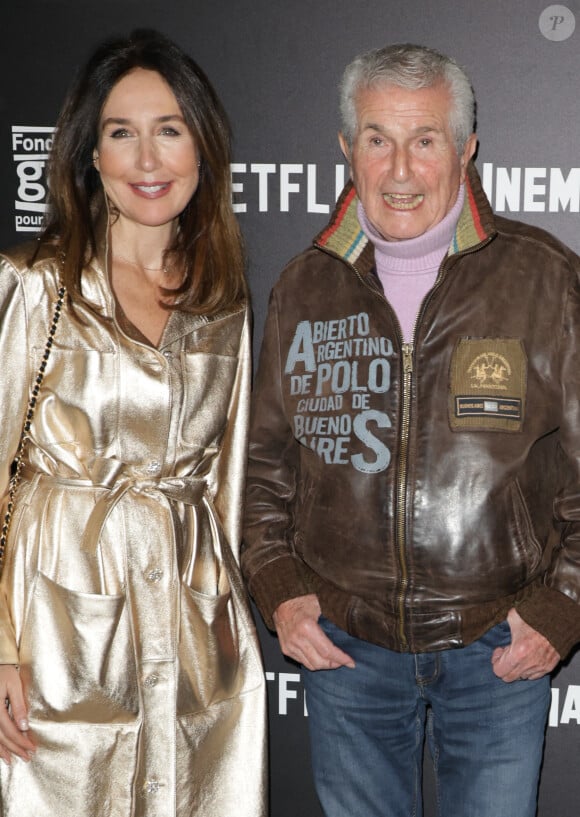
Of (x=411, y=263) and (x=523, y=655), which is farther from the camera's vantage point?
(x=411, y=263)

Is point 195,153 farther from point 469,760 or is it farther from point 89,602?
point 469,760

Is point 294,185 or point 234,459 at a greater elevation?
point 294,185

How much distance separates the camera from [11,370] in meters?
1.95

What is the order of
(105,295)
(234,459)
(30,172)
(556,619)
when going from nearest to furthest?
(556,619) → (105,295) → (234,459) → (30,172)

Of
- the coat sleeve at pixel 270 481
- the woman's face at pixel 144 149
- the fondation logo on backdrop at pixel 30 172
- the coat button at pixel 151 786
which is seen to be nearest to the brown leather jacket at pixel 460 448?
the coat sleeve at pixel 270 481

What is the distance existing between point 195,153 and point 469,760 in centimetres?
133

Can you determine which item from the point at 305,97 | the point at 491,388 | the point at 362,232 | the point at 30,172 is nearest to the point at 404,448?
the point at 491,388

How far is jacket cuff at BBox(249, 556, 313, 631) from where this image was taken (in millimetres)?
2123

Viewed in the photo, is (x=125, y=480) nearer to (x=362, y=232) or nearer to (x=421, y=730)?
(x=362, y=232)

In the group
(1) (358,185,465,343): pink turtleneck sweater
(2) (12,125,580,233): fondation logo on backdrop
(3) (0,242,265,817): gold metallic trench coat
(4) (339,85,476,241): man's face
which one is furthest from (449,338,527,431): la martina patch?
(2) (12,125,580,233): fondation logo on backdrop

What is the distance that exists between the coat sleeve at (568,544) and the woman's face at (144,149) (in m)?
0.81

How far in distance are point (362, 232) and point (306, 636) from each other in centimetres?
83

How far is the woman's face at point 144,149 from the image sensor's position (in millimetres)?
2057

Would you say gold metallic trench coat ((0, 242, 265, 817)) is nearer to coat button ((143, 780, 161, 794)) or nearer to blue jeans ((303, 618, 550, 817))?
coat button ((143, 780, 161, 794))
